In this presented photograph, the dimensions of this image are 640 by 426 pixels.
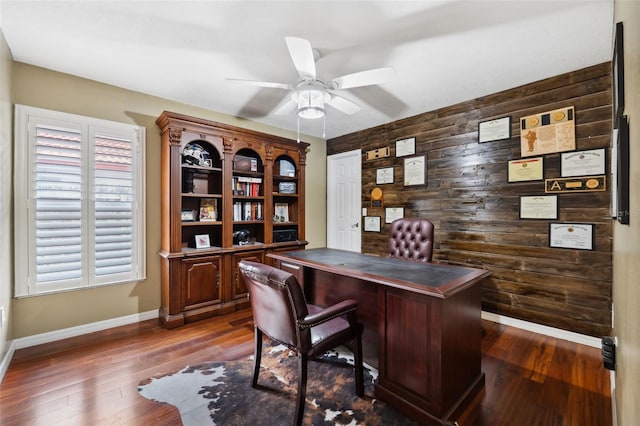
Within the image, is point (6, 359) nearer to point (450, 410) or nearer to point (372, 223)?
point (450, 410)

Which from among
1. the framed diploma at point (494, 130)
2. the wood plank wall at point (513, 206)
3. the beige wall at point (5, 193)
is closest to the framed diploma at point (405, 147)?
the wood plank wall at point (513, 206)

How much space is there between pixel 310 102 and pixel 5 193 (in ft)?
8.37

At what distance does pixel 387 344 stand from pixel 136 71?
3222 millimetres

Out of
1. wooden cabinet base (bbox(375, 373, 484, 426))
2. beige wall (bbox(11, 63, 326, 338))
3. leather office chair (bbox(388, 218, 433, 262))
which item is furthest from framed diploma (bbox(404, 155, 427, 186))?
beige wall (bbox(11, 63, 326, 338))

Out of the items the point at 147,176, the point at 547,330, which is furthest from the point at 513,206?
the point at 147,176

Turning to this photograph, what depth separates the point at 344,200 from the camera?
4926mm

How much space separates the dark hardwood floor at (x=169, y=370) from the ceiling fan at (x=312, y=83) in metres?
2.21

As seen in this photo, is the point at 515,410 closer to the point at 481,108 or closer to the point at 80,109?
the point at 481,108

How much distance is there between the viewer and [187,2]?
1812mm

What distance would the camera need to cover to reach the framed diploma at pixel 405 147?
3903 mm

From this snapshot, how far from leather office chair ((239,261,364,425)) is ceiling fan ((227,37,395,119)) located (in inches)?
53.2

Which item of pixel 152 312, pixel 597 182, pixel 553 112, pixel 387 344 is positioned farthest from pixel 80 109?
pixel 597 182

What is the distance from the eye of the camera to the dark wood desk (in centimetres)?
156

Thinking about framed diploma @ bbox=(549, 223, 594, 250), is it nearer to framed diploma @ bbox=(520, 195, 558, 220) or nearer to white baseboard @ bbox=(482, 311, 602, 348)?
framed diploma @ bbox=(520, 195, 558, 220)
